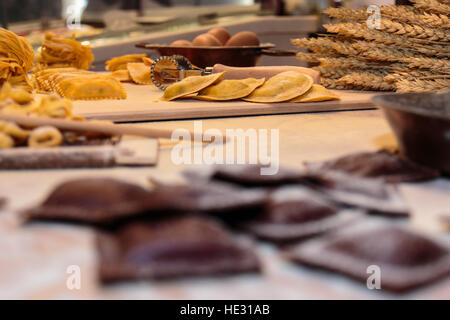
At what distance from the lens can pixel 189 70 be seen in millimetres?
1482

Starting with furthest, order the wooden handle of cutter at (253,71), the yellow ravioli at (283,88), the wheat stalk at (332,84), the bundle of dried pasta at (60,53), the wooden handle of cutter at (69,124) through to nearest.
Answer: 1. the bundle of dried pasta at (60,53)
2. the wheat stalk at (332,84)
3. the wooden handle of cutter at (253,71)
4. the yellow ravioli at (283,88)
5. the wooden handle of cutter at (69,124)

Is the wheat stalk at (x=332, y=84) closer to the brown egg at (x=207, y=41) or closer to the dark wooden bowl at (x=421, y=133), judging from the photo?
the brown egg at (x=207, y=41)

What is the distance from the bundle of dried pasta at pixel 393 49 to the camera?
52.0 inches

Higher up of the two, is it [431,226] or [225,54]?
[225,54]

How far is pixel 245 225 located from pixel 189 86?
89 centimetres

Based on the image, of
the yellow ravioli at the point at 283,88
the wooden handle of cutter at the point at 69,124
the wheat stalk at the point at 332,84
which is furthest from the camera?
the wheat stalk at the point at 332,84

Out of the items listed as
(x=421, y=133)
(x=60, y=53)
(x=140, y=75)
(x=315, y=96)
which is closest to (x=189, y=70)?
(x=140, y=75)

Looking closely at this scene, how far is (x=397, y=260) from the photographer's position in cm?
42

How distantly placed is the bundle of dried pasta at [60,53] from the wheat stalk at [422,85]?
3.67ft

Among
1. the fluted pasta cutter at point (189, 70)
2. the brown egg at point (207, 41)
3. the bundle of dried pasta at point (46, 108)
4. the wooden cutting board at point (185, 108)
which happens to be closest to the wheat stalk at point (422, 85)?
the wooden cutting board at point (185, 108)

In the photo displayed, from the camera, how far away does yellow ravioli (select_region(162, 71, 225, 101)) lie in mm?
1314
